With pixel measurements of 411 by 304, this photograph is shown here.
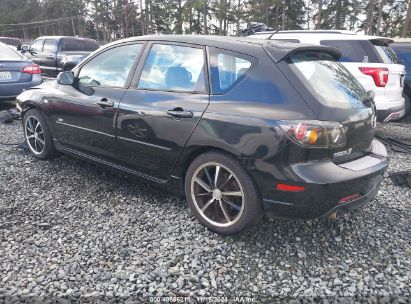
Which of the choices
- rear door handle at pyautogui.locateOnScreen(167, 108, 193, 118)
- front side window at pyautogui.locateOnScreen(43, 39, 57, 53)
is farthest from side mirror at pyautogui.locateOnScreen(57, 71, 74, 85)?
Answer: front side window at pyautogui.locateOnScreen(43, 39, 57, 53)

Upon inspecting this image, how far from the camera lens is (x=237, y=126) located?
2721mm

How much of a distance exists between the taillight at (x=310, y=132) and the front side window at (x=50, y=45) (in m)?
12.3

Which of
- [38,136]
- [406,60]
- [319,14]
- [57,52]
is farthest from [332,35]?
[319,14]

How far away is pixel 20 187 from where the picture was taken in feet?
13.0

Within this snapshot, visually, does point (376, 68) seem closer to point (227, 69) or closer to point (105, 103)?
point (227, 69)

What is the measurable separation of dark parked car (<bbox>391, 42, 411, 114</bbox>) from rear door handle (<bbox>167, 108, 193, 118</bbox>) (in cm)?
760

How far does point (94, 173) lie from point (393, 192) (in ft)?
11.7

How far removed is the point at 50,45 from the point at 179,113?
39.0 ft

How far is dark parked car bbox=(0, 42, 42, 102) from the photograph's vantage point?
23.5ft

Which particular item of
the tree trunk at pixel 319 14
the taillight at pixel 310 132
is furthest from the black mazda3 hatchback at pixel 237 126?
the tree trunk at pixel 319 14

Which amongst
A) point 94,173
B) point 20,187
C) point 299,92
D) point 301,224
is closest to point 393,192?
point 301,224

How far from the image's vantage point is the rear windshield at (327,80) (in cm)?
274

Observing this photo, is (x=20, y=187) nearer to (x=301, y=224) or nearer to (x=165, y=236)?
(x=165, y=236)

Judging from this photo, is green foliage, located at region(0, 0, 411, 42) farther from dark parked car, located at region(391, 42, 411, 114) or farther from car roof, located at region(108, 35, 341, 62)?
car roof, located at region(108, 35, 341, 62)
